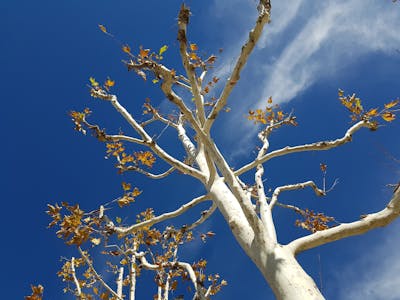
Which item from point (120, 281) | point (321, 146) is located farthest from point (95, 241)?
point (120, 281)

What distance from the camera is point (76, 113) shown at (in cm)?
576

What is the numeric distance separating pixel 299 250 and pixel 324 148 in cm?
173

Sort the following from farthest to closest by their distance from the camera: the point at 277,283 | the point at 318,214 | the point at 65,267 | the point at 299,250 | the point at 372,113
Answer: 1. the point at 65,267
2. the point at 318,214
3. the point at 372,113
4. the point at 299,250
5. the point at 277,283

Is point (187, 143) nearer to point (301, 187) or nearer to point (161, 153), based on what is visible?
point (161, 153)

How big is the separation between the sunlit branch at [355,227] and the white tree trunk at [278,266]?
0.63ft

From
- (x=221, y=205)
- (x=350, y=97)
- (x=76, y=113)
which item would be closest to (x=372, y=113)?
(x=350, y=97)

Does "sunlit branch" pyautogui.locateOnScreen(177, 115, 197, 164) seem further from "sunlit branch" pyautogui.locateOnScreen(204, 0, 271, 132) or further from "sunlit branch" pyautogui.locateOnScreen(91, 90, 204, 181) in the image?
"sunlit branch" pyautogui.locateOnScreen(204, 0, 271, 132)

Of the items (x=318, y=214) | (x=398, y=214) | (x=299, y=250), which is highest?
(x=318, y=214)

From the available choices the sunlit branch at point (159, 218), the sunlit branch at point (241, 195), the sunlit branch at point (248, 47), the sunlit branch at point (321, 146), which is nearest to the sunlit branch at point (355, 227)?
the sunlit branch at point (241, 195)

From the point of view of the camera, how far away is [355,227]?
301 cm

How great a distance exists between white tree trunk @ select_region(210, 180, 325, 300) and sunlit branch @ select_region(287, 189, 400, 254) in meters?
0.19

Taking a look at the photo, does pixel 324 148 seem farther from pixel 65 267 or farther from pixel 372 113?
pixel 65 267

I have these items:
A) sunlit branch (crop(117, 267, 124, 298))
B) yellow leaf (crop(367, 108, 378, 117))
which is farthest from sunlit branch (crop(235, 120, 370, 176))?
sunlit branch (crop(117, 267, 124, 298))

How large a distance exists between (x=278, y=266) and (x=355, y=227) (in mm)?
821
